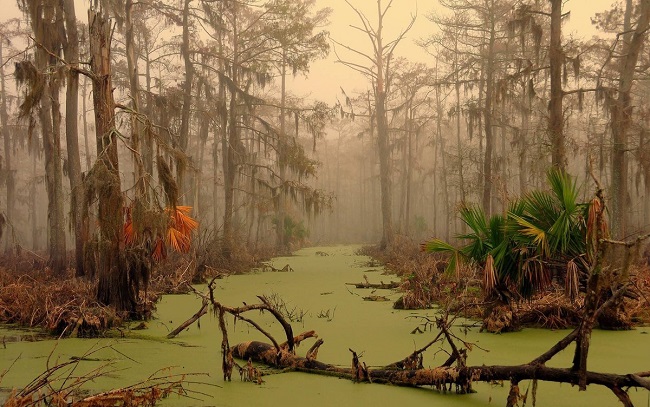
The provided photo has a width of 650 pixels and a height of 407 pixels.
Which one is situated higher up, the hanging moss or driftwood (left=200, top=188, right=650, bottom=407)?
the hanging moss

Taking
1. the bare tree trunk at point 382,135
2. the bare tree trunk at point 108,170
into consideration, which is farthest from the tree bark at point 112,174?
the bare tree trunk at point 382,135

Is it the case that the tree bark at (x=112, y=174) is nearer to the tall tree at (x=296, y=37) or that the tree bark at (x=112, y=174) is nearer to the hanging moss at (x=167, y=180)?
the hanging moss at (x=167, y=180)

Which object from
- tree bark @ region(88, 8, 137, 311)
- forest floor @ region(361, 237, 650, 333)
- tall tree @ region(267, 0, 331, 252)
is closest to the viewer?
forest floor @ region(361, 237, 650, 333)

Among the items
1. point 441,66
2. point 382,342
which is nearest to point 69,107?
point 382,342

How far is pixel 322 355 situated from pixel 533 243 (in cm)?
269

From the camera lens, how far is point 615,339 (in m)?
5.79

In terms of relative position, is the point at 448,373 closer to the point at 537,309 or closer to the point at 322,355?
the point at 322,355

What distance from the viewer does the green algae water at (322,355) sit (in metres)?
3.82

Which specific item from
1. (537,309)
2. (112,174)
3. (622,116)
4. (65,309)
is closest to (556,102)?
(622,116)

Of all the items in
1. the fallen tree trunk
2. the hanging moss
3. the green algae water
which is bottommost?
the green algae water

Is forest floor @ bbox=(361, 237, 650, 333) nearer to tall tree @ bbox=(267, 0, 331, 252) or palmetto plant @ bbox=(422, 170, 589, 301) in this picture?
palmetto plant @ bbox=(422, 170, 589, 301)

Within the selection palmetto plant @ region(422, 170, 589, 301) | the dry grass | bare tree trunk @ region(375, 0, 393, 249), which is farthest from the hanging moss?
bare tree trunk @ region(375, 0, 393, 249)

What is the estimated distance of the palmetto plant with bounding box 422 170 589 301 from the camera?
5.89 metres

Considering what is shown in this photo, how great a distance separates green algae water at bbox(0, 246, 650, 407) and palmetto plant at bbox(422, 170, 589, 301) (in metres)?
0.62
